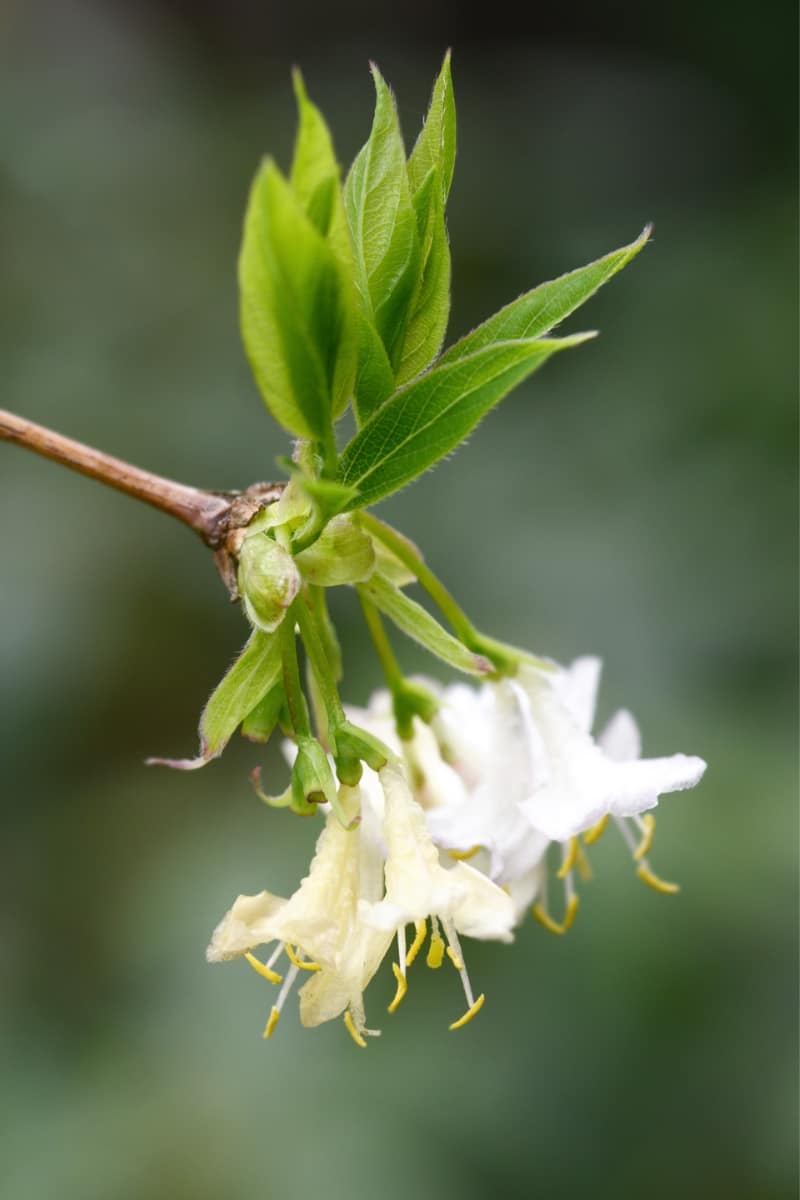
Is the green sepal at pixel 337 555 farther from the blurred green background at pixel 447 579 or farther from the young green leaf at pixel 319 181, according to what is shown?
the blurred green background at pixel 447 579

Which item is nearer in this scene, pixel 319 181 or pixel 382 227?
pixel 319 181

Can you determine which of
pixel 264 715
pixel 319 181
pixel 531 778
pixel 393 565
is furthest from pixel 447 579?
pixel 319 181

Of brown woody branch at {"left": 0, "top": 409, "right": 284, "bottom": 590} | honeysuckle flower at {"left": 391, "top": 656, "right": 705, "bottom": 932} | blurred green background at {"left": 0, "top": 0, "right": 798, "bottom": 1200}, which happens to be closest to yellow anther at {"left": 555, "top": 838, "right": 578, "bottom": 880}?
honeysuckle flower at {"left": 391, "top": 656, "right": 705, "bottom": 932}

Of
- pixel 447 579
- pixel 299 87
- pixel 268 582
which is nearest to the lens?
pixel 299 87

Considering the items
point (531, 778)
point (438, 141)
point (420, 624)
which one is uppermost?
point (438, 141)

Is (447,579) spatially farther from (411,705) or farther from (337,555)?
(337,555)

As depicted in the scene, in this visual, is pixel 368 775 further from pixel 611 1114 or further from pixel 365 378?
pixel 611 1114
